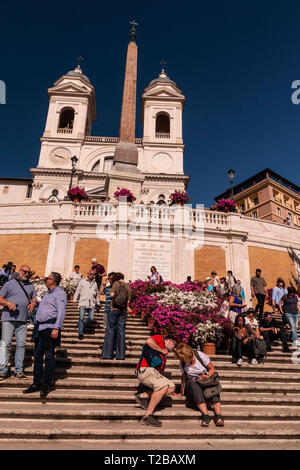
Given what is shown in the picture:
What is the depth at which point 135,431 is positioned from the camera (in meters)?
4.28

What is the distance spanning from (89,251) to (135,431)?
1158 centimetres

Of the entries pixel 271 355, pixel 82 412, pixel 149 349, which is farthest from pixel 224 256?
pixel 82 412

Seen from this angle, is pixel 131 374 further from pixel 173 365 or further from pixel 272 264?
pixel 272 264

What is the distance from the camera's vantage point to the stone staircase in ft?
13.7

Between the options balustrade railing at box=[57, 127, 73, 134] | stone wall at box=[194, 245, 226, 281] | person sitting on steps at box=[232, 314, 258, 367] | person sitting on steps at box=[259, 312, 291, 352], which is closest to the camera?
person sitting on steps at box=[232, 314, 258, 367]

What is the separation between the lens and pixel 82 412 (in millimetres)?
4656

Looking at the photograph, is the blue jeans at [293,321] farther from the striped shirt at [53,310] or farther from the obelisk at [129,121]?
the obelisk at [129,121]

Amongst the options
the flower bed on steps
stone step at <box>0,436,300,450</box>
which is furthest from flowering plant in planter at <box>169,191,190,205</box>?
stone step at <box>0,436,300,450</box>

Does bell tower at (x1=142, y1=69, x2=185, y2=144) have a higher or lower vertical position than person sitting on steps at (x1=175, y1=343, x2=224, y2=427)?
higher

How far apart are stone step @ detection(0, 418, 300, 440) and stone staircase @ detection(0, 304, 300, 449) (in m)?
0.01

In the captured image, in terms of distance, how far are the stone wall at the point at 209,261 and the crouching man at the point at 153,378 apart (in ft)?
32.6

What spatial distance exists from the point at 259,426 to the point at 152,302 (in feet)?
17.1

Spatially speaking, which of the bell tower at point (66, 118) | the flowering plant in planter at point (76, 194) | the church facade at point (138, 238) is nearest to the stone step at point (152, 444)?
the church facade at point (138, 238)

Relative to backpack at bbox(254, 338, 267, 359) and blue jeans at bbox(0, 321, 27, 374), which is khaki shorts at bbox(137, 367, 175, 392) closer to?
blue jeans at bbox(0, 321, 27, 374)
